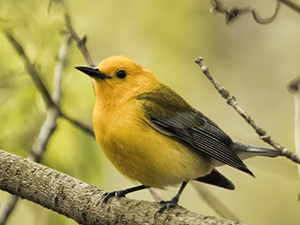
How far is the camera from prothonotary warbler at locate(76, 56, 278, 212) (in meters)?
4.02

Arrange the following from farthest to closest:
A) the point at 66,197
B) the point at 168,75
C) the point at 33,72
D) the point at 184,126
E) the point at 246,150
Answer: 1. the point at 168,75
2. the point at 246,150
3. the point at 184,126
4. the point at 33,72
5. the point at 66,197

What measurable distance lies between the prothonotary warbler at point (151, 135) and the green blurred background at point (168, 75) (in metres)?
0.56

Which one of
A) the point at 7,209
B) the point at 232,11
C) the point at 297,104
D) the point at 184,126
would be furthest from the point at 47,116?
the point at 297,104

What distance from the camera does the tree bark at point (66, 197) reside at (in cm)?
382

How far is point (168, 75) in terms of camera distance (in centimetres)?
639

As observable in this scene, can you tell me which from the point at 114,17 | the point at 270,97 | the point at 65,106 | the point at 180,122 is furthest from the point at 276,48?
the point at 65,106

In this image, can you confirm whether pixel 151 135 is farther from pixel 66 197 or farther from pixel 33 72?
pixel 33 72

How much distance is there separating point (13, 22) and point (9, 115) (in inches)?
40.7

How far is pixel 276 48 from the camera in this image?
8828 millimetres

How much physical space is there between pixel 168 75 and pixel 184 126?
6.21ft

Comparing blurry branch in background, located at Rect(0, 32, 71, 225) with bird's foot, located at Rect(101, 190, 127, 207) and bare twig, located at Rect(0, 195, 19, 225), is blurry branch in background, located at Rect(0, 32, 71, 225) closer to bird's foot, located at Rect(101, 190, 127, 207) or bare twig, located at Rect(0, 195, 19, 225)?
bare twig, located at Rect(0, 195, 19, 225)

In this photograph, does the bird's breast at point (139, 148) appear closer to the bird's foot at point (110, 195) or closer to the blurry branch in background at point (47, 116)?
the bird's foot at point (110, 195)

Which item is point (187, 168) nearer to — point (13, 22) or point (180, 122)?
point (180, 122)

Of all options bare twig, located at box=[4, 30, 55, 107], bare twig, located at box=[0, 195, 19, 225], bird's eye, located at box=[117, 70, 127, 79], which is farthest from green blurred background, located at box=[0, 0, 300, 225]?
bird's eye, located at box=[117, 70, 127, 79]
